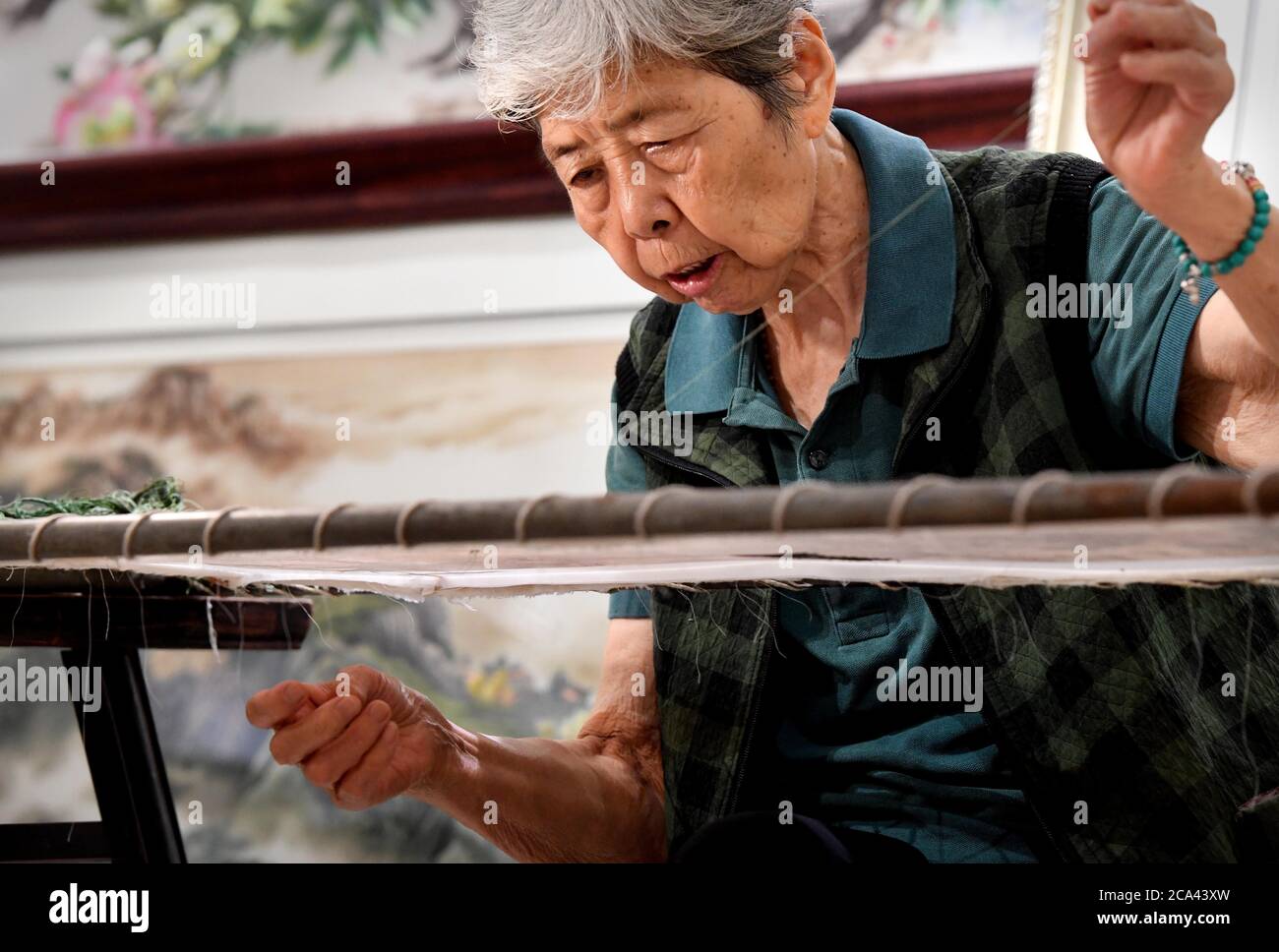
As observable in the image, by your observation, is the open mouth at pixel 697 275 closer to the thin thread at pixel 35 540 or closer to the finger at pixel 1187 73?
Answer: the finger at pixel 1187 73

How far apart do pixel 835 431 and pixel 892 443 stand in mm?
58

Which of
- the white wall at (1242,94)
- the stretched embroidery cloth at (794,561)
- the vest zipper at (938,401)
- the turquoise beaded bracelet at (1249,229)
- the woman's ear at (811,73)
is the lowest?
the stretched embroidery cloth at (794,561)

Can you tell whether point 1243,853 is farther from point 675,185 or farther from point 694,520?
point 675,185

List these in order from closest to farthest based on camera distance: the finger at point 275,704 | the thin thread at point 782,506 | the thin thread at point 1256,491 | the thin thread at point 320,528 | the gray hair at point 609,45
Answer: the thin thread at point 1256,491 → the thin thread at point 782,506 → the thin thread at point 320,528 → the finger at point 275,704 → the gray hair at point 609,45

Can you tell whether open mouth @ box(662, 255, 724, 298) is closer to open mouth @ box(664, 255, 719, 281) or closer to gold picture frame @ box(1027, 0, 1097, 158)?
open mouth @ box(664, 255, 719, 281)

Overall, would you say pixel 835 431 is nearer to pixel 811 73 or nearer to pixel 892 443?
pixel 892 443

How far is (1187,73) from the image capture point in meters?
0.89

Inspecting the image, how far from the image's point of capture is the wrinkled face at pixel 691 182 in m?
1.24

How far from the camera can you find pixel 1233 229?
3.08 ft

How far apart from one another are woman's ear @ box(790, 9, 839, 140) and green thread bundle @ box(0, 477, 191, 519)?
2.41 feet

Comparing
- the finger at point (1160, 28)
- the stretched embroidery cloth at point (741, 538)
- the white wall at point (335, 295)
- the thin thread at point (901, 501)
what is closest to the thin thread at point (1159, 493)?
the stretched embroidery cloth at point (741, 538)

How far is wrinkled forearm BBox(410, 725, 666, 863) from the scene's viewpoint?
1274 millimetres

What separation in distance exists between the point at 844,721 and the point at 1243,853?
0.37 metres

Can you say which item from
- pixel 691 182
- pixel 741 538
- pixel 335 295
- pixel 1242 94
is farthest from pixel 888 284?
pixel 335 295
